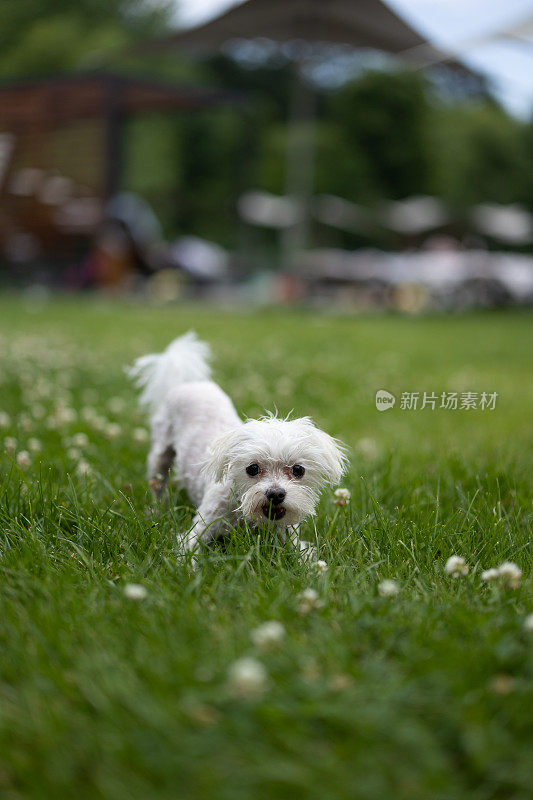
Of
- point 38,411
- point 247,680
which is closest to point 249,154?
point 38,411

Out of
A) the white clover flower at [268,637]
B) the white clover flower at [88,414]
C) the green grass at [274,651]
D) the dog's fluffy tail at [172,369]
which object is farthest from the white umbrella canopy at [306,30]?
the white clover flower at [268,637]

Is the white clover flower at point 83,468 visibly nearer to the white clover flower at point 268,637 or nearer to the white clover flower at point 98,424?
the white clover flower at point 98,424

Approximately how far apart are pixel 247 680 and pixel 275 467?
1.14 meters

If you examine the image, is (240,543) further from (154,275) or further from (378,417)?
(154,275)

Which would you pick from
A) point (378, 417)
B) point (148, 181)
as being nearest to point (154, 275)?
point (378, 417)

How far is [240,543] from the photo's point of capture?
240cm

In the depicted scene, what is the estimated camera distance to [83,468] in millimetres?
3123

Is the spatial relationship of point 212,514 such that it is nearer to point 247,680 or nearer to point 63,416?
point 247,680

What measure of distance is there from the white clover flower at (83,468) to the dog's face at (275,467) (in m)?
0.69

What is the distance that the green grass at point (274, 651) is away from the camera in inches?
53.8

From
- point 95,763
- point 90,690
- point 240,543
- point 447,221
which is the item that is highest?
point 447,221

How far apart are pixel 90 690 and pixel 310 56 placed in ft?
50.4

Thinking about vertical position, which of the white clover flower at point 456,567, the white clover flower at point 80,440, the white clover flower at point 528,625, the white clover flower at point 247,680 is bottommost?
the white clover flower at point 247,680

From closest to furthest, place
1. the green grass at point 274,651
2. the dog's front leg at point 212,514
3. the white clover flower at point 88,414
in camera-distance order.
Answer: the green grass at point 274,651
the dog's front leg at point 212,514
the white clover flower at point 88,414
